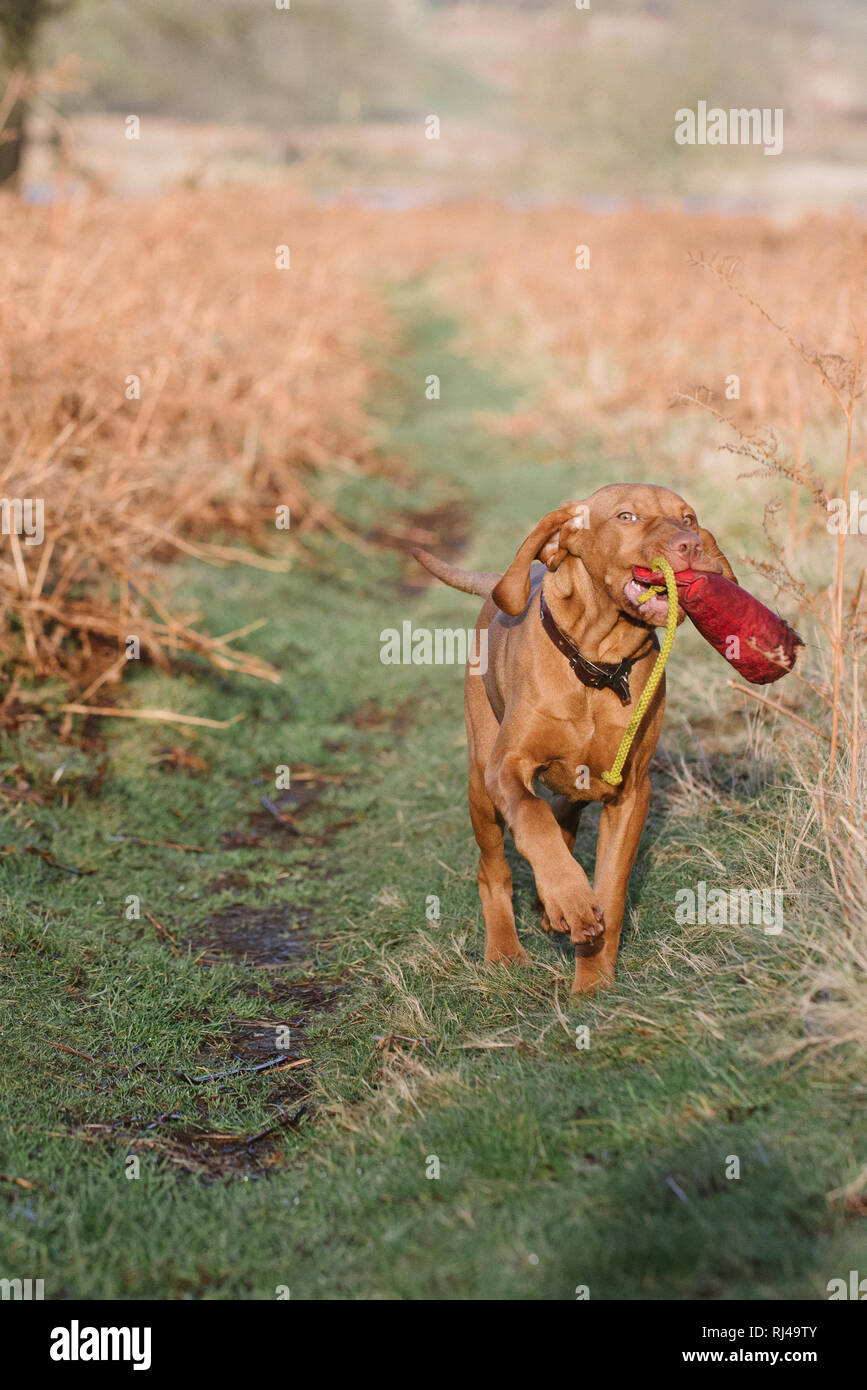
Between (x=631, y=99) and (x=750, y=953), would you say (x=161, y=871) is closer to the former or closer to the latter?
(x=750, y=953)

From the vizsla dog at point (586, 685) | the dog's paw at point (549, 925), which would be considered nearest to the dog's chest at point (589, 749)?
the vizsla dog at point (586, 685)

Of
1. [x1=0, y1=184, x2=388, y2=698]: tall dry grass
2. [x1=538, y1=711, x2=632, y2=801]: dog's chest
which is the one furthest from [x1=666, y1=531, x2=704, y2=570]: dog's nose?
[x1=0, y1=184, x2=388, y2=698]: tall dry grass

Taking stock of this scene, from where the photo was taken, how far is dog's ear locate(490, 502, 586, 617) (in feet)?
12.1

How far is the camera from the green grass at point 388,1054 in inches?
108

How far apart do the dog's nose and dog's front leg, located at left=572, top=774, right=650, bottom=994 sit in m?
0.72

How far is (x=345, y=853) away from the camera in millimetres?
5680

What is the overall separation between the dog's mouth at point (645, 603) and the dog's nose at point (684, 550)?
117 millimetres

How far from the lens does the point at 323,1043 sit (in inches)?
162

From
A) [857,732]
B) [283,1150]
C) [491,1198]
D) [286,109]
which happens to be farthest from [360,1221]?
[286,109]

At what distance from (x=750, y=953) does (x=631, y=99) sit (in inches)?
1406

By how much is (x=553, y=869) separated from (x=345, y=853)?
2.22 meters

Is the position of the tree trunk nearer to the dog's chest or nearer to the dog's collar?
the dog's collar

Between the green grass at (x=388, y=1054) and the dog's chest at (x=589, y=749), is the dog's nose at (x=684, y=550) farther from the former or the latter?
the green grass at (x=388, y=1054)

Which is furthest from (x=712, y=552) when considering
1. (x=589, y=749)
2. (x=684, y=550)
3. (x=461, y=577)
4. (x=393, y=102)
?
(x=393, y=102)
